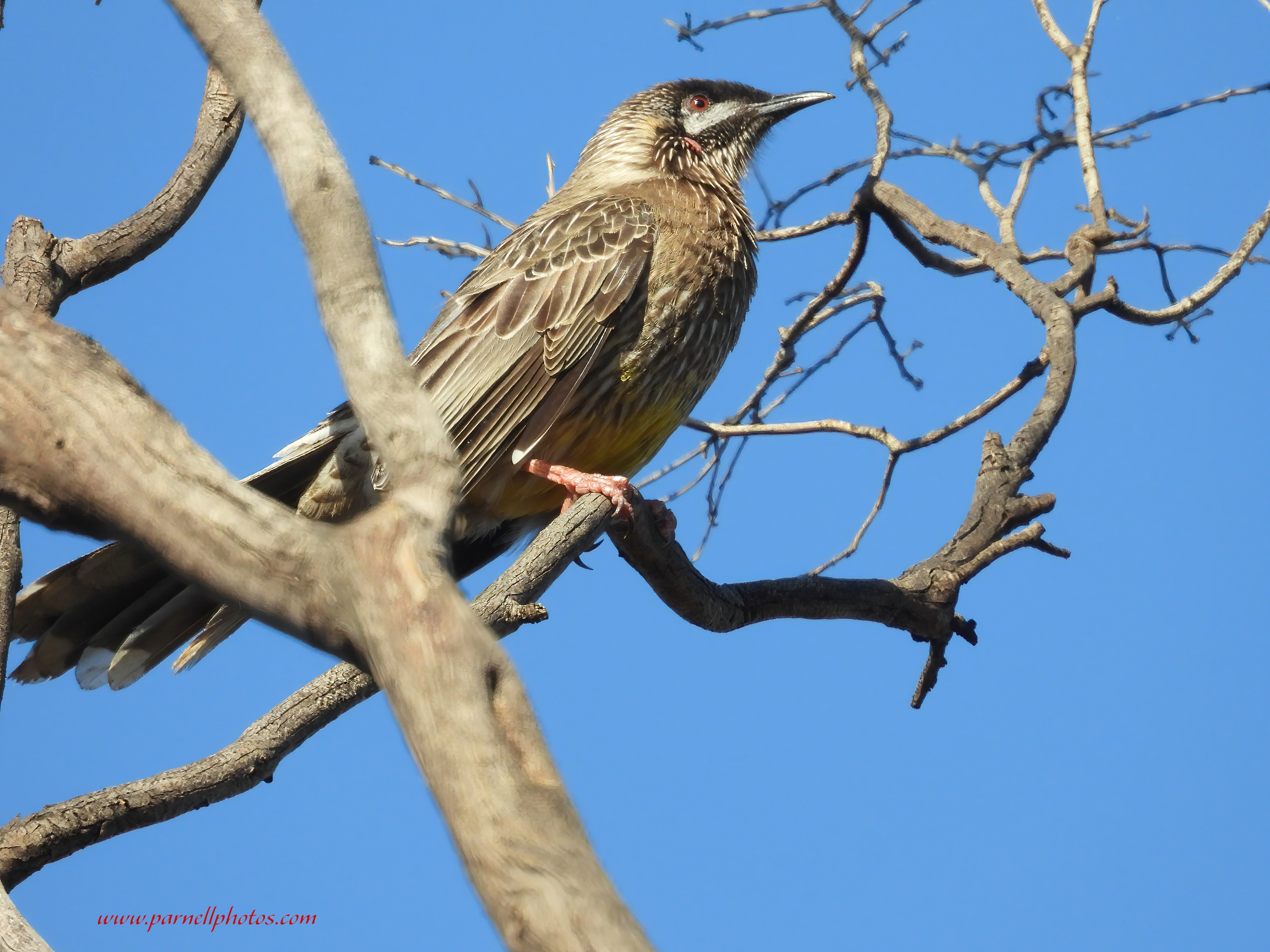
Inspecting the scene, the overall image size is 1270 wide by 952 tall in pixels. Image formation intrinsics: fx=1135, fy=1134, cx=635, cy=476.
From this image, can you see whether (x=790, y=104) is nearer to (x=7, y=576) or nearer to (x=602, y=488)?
(x=602, y=488)

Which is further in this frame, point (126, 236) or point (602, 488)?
point (602, 488)

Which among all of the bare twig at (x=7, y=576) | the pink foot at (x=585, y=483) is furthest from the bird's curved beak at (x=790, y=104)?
the bare twig at (x=7, y=576)

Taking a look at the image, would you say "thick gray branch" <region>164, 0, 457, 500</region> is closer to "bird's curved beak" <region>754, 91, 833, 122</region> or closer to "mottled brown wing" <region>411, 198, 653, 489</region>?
"mottled brown wing" <region>411, 198, 653, 489</region>

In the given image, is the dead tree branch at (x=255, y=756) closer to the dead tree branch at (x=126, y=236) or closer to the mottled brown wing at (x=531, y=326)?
the mottled brown wing at (x=531, y=326)

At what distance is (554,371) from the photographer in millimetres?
4176

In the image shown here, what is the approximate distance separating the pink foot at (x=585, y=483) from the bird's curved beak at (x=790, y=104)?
2.13 metres

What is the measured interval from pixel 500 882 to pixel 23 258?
3.03 meters

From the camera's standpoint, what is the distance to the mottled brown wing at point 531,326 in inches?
165

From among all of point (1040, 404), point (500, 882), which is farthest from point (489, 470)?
point (500, 882)

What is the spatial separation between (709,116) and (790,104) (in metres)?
0.39

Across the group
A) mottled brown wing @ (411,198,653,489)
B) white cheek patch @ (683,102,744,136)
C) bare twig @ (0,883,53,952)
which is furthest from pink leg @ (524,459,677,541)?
white cheek patch @ (683,102,744,136)

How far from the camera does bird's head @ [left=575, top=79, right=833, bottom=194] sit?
206 inches

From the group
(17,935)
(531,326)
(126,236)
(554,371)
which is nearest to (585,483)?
(554,371)

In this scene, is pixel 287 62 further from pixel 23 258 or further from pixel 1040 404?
pixel 1040 404
